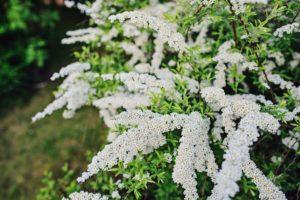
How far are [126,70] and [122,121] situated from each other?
118 centimetres

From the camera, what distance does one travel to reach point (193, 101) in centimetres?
338

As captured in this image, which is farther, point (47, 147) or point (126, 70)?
point (47, 147)

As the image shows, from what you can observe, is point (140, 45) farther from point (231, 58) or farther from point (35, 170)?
point (35, 170)

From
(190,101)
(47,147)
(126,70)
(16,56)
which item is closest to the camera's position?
(190,101)

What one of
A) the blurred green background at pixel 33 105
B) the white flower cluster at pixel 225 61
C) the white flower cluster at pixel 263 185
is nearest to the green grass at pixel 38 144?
the blurred green background at pixel 33 105

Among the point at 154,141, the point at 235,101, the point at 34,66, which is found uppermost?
the point at 235,101

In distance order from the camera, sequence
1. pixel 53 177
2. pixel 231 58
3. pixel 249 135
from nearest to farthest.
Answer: pixel 249 135 → pixel 231 58 → pixel 53 177

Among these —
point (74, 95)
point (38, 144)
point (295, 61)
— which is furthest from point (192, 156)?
point (38, 144)

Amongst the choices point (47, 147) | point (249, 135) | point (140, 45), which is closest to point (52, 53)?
point (47, 147)

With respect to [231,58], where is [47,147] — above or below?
below

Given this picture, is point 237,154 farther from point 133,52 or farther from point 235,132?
point 133,52

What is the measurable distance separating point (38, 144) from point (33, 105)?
0.84 m

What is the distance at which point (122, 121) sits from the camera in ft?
10.5

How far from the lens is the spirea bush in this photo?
2.90 meters
